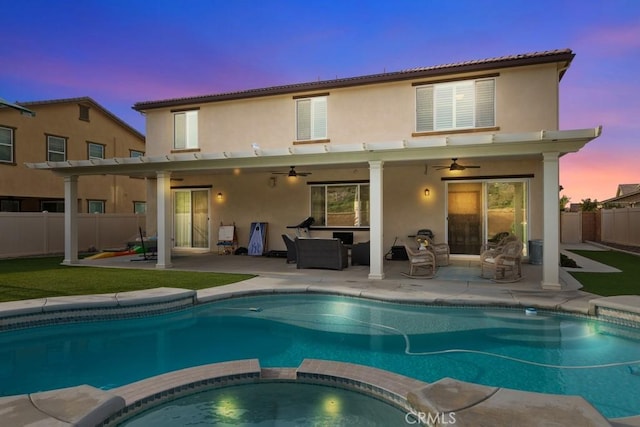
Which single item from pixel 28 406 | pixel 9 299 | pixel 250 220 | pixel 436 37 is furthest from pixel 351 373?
pixel 436 37

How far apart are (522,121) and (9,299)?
44.0 ft

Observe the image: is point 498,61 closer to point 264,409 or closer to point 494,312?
Result: point 494,312

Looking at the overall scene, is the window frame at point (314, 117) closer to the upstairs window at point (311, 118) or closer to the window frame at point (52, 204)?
the upstairs window at point (311, 118)

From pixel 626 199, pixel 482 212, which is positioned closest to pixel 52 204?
pixel 482 212

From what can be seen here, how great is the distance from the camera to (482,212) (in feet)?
43.1

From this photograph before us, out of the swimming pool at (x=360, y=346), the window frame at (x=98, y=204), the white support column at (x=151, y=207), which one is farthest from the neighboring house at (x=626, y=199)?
the window frame at (x=98, y=204)

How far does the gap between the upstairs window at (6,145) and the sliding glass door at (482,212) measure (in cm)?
2038

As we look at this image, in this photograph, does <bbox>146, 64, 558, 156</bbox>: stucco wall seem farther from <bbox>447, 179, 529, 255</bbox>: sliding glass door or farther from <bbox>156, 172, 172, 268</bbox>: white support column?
<bbox>156, 172, 172, 268</bbox>: white support column

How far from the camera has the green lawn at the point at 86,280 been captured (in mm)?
8656

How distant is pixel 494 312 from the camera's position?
7.53 meters

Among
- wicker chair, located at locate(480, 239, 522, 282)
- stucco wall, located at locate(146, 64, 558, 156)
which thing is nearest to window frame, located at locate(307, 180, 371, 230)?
stucco wall, located at locate(146, 64, 558, 156)

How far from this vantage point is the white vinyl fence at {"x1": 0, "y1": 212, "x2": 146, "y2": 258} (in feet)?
50.6

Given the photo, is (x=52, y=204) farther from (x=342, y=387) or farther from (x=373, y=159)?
(x=342, y=387)

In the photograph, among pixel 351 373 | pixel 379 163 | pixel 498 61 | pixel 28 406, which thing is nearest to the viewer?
pixel 28 406
